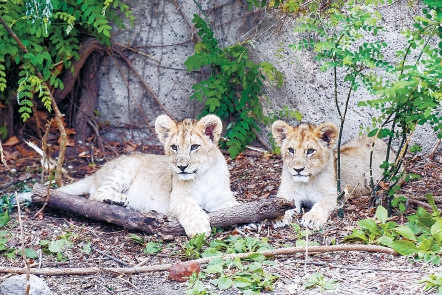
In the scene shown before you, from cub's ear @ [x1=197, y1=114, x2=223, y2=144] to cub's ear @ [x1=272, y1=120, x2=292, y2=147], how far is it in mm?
541

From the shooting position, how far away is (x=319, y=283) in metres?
5.11

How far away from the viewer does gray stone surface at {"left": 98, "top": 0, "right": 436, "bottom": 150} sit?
873cm

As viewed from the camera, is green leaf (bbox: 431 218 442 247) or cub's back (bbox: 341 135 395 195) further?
cub's back (bbox: 341 135 395 195)

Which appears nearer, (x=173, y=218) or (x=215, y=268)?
(x=215, y=268)

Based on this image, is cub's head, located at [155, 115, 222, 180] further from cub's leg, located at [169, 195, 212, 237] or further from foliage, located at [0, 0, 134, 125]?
foliage, located at [0, 0, 134, 125]

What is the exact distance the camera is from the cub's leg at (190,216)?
6.33 m

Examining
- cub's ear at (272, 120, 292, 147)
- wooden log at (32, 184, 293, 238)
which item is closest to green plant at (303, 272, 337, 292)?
wooden log at (32, 184, 293, 238)

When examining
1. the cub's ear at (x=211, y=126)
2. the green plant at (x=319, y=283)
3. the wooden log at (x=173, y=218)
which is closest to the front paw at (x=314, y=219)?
the wooden log at (x=173, y=218)

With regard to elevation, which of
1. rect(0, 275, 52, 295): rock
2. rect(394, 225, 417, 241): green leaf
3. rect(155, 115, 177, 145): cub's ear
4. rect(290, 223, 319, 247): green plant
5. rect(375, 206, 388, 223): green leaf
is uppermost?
rect(155, 115, 177, 145): cub's ear

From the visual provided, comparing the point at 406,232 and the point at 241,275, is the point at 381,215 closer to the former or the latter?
the point at 406,232

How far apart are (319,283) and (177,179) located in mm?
2237

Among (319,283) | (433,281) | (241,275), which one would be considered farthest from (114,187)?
(433,281)

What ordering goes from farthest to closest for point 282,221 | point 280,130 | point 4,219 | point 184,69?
point 184,69 < point 280,130 < point 4,219 < point 282,221

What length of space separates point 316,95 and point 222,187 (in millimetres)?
2371
